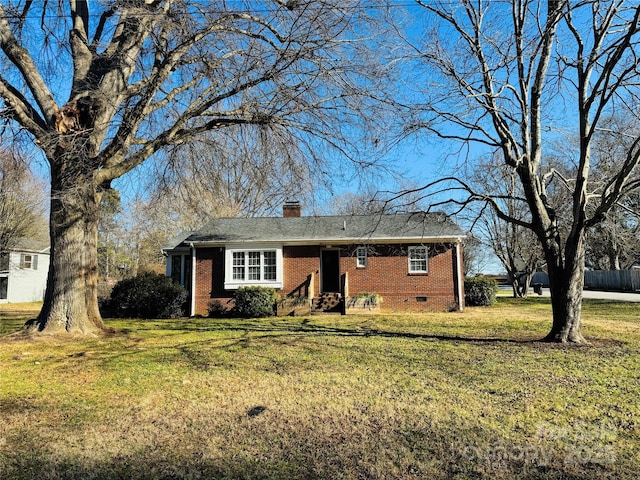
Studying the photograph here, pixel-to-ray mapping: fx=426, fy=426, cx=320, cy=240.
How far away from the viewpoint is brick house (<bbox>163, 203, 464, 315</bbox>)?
1739cm

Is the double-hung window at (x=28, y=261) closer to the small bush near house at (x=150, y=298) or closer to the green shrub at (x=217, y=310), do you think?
the small bush near house at (x=150, y=298)

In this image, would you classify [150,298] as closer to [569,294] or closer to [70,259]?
[70,259]

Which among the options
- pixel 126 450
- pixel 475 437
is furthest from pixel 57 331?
pixel 475 437

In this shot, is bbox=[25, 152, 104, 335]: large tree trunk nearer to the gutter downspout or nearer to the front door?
the gutter downspout

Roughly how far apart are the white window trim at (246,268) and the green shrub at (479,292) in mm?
9154

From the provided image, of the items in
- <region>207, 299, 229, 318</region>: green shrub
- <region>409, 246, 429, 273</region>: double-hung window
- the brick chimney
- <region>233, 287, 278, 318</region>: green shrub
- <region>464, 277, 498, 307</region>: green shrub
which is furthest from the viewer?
the brick chimney

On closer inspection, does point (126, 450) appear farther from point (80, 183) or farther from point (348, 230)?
point (348, 230)

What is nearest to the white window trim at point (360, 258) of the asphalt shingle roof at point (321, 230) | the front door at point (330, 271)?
the asphalt shingle roof at point (321, 230)

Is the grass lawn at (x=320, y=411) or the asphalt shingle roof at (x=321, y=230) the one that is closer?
the grass lawn at (x=320, y=411)

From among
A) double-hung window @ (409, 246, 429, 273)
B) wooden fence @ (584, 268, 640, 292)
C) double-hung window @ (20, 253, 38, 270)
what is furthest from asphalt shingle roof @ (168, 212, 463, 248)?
wooden fence @ (584, 268, 640, 292)

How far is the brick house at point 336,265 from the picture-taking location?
17.4 meters

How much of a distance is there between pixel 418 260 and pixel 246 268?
722 centimetres

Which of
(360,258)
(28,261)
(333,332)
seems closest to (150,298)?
(360,258)

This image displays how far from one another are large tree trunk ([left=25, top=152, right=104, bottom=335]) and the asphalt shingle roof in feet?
25.9
